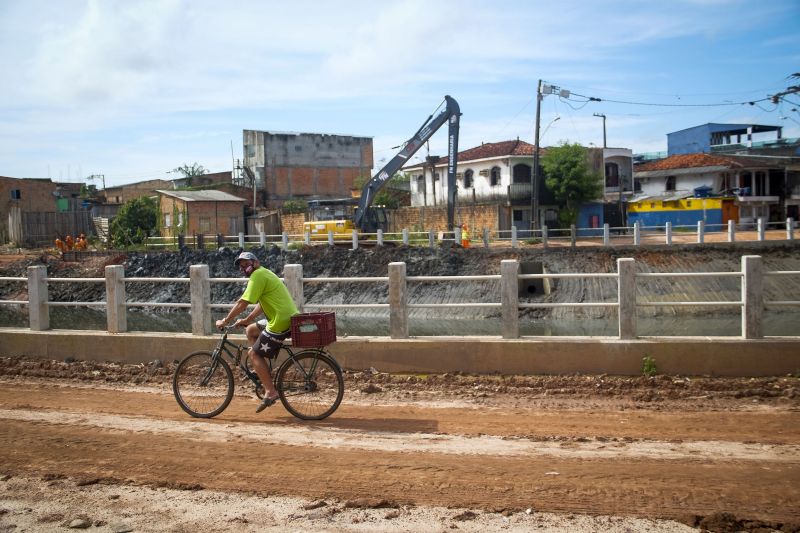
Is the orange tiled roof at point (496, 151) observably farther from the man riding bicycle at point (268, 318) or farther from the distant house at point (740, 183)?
the man riding bicycle at point (268, 318)

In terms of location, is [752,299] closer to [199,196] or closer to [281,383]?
[281,383]

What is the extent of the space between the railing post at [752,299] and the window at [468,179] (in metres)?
40.8

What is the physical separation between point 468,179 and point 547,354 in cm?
4121

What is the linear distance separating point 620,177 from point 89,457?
1878 inches

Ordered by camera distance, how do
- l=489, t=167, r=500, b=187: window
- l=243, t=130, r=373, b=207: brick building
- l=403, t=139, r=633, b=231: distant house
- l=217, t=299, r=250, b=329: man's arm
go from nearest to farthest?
l=217, t=299, r=250, b=329: man's arm
l=403, t=139, r=633, b=231: distant house
l=489, t=167, r=500, b=187: window
l=243, t=130, r=373, b=207: brick building

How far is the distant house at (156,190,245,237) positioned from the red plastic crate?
45353 mm

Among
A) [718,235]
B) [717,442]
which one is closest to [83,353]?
[717,442]

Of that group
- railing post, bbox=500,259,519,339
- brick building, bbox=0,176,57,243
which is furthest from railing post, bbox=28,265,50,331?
brick building, bbox=0,176,57,243

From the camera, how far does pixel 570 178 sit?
1729 inches

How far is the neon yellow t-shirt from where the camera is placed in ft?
25.2

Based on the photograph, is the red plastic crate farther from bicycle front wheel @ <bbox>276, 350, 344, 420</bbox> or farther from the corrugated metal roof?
the corrugated metal roof

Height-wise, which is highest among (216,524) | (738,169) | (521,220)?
(738,169)

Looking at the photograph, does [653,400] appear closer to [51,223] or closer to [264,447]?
[264,447]

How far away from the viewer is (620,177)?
50062 mm
